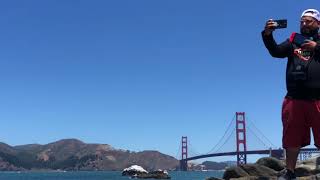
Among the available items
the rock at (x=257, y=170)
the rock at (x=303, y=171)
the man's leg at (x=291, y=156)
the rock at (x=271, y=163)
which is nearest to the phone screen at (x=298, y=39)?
the man's leg at (x=291, y=156)

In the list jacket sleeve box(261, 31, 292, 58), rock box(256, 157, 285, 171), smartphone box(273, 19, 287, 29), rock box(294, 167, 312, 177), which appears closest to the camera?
smartphone box(273, 19, 287, 29)

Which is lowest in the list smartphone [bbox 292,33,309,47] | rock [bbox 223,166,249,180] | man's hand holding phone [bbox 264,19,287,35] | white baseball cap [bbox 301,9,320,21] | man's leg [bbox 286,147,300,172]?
rock [bbox 223,166,249,180]

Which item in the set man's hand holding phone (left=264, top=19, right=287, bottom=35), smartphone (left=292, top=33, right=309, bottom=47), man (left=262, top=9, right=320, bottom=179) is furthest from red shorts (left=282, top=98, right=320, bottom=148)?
man's hand holding phone (left=264, top=19, right=287, bottom=35)

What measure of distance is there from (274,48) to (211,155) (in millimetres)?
98096

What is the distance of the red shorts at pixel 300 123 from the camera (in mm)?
4832

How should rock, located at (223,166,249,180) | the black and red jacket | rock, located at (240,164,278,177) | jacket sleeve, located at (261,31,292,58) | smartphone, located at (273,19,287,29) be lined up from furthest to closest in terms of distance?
1. rock, located at (223,166,249,180)
2. rock, located at (240,164,278,177)
3. jacket sleeve, located at (261,31,292,58)
4. the black and red jacket
5. smartphone, located at (273,19,287,29)

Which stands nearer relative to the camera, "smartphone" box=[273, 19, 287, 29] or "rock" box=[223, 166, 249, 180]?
"smartphone" box=[273, 19, 287, 29]

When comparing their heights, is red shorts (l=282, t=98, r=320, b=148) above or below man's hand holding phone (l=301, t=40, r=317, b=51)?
below

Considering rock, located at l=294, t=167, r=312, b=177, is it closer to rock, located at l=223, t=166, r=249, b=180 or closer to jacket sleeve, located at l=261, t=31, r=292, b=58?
rock, located at l=223, t=166, r=249, b=180

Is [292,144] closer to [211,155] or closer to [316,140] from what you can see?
[316,140]

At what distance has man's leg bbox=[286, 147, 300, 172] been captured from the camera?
16.2 feet

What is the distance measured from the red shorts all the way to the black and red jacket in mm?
72

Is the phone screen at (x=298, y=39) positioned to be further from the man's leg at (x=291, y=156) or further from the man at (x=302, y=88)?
the man's leg at (x=291, y=156)

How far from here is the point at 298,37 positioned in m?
5.02
